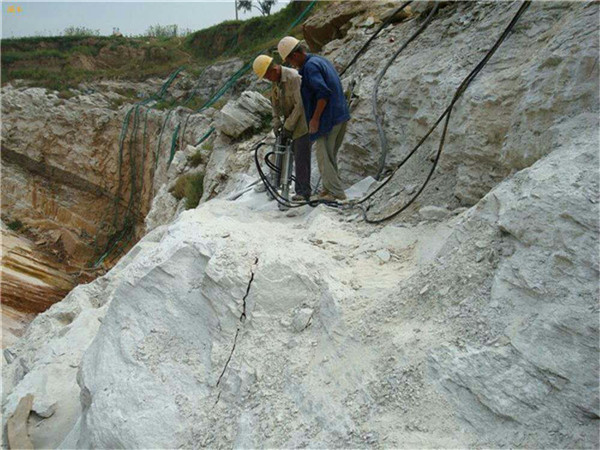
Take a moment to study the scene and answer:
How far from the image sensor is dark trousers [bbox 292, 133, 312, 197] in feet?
16.9

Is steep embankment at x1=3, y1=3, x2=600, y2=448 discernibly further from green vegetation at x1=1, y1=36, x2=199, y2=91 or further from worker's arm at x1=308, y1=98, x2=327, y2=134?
green vegetation at x1=1, y1=36, x2=199, y2=91

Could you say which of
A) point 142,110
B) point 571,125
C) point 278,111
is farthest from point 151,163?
point 571,125

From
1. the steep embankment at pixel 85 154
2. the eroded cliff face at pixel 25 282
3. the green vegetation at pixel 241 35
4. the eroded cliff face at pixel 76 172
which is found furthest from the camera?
the green vegetation at pixel 241 35

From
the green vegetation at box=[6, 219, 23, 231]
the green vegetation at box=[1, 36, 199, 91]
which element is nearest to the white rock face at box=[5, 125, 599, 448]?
the green vegetation at box=[6, 219, 23, 231]

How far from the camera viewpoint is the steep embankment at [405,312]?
6.53 feet

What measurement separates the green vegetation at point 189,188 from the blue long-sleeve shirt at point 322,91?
17.0ft

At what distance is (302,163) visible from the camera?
17.0 ft

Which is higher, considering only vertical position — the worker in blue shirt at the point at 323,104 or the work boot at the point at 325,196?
the worker in blue shirt at the point at 323,104

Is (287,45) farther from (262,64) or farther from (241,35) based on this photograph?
(241,35)

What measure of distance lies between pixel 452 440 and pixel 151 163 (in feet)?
57.3

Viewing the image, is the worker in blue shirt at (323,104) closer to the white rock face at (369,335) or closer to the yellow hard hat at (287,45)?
the yellow hard hat at (287,45)

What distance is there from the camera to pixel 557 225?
213cm

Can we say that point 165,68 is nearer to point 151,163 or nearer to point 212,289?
point 151,163

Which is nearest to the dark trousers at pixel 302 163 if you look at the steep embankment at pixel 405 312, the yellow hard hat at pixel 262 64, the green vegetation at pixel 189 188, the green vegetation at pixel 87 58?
the steep embankment at pixel 405 312
